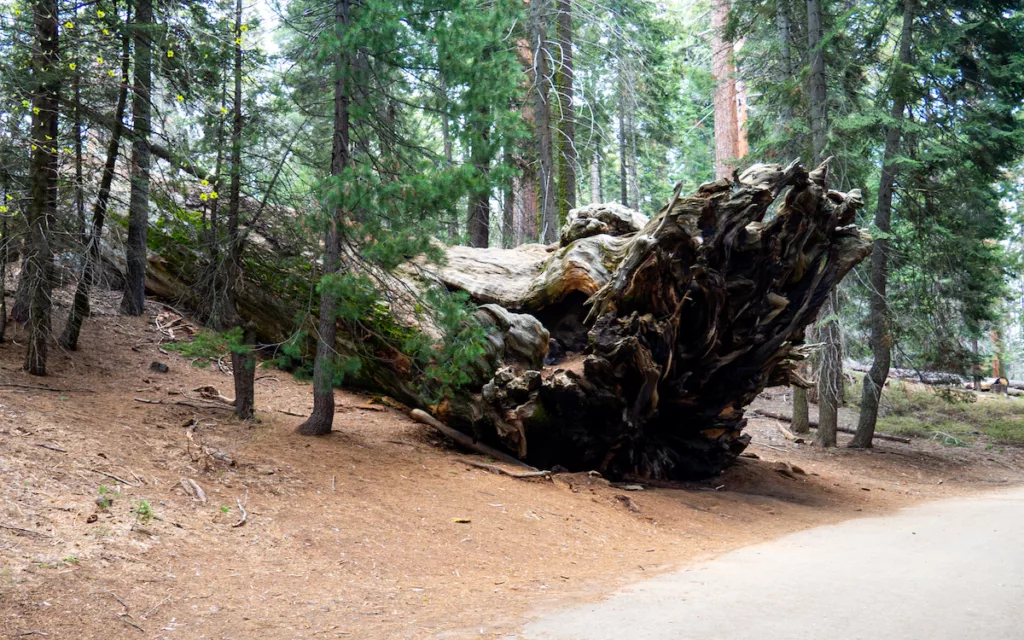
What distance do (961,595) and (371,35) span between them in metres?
7.39

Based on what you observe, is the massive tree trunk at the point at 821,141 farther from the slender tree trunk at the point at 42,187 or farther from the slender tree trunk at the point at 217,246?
the slender tree trunk at the point at 42,187

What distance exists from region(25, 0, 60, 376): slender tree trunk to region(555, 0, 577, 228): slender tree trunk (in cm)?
940

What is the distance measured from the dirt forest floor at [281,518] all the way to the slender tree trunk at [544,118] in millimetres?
5688

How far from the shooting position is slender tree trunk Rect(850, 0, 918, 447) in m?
14.3

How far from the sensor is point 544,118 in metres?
14.9

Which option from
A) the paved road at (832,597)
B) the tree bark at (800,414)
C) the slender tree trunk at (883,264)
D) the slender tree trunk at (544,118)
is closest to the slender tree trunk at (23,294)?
the paved road at (832,597)

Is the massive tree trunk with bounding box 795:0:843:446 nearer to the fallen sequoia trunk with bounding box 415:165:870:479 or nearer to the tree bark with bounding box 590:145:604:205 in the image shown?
the fallen sequoia trunk with bounding box 415:165:870:479

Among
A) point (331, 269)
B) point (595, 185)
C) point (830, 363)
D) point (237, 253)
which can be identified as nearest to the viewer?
point (331, 269)

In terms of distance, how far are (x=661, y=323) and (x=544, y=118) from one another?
24.1ft

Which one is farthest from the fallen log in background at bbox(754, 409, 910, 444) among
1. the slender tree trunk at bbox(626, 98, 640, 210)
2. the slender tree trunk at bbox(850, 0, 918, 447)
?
the slender tree trunk at bbox(626, 98, 640, 210)

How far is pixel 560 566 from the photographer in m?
6.46

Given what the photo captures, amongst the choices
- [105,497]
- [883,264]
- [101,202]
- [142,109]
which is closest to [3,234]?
[101,202]

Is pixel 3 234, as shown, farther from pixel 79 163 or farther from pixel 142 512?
pixel 142 512

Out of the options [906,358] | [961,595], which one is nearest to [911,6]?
[906,358]
